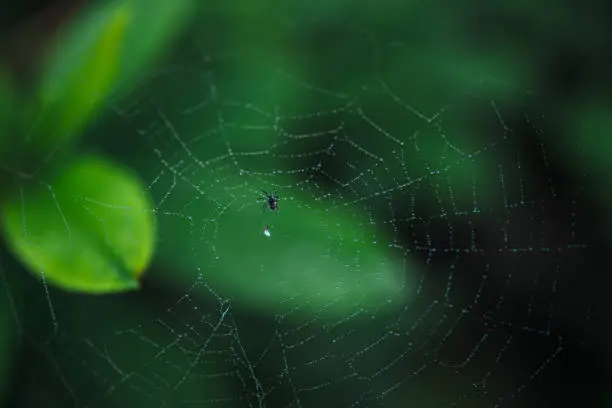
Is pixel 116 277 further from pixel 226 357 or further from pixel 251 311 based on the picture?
pixel 226 357

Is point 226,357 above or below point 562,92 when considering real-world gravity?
below

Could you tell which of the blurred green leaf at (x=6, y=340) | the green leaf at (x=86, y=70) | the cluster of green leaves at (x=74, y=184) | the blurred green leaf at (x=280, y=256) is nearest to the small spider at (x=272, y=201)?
the blurred green leaf at (x=280, y=256)

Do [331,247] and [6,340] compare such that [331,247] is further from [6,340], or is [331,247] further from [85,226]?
[6,340]

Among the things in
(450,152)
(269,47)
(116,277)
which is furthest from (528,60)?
(116,277)

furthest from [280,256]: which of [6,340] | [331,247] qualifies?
[6,340]

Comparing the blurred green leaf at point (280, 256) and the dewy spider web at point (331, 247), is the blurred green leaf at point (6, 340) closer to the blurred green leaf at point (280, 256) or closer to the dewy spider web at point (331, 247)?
the dewy spider web at point (331, 247)

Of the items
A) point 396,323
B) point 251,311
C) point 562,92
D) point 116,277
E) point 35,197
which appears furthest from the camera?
point 562,92
